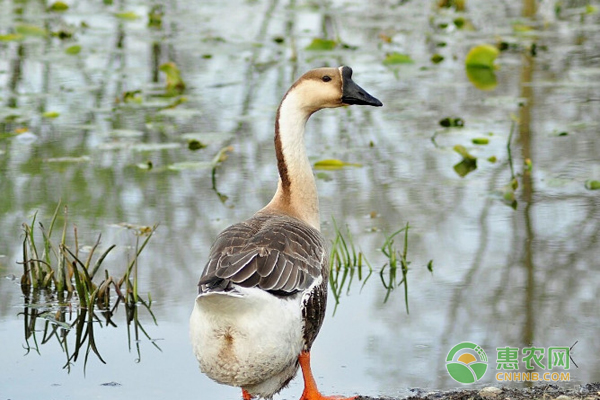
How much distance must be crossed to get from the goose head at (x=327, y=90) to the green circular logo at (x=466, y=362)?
1.48 m

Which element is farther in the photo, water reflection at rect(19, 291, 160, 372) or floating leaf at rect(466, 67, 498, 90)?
floating leaf at rect(466, 67, 498, 90)

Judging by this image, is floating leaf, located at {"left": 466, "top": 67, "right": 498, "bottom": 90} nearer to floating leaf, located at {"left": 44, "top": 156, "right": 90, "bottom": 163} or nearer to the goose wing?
floating leaf, located at {"left": 44, "top": 156, "right": 90, "bottom": 163}

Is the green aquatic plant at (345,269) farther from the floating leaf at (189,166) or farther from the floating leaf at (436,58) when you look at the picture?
the floating leaf at (436,58)

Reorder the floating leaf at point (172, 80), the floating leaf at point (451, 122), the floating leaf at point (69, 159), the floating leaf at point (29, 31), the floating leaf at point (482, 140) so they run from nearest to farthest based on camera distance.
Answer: the floating leaf at point (69, 159) < the floating leaf at point (482, 140) < the floating leaf at point (451, 122) < the floating leaf at point (172, 80) < the floating leaf at point (29, 31)

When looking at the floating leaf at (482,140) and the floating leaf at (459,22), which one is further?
the floating leaf at (459,22)

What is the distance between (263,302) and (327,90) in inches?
65.8

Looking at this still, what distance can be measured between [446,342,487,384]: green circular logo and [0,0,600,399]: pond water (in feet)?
0.22

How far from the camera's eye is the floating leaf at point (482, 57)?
1158cm

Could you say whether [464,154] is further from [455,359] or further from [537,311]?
[455,359]

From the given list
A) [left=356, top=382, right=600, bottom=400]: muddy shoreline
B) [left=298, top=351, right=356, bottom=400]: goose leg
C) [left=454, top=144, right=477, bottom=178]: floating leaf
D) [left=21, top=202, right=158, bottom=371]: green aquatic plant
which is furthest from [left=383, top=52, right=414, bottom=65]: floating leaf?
[left=298, top=351, right=356, bottom=400]: goose leg

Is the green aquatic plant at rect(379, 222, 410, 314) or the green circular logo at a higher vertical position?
the green aquatic plant at rect(379, 222, 410, 314)

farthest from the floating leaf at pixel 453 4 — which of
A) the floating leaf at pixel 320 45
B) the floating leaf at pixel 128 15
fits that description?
the floating leaf at pixel 128 15

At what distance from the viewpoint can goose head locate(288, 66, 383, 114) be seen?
5.32 meters

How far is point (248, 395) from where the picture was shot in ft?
15.4
